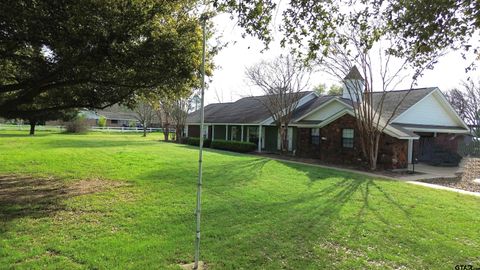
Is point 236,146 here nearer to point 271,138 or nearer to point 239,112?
point 271,138

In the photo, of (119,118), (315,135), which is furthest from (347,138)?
(119,118)

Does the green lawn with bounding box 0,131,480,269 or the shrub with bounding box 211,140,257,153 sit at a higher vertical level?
the shrub with bounding box 211,140,257,153

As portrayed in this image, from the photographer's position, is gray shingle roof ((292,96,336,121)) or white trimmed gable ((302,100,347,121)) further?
gray shingle roof ((292,96,336,121))

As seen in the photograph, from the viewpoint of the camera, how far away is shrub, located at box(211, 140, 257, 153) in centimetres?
2736

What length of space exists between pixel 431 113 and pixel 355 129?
7.55 m

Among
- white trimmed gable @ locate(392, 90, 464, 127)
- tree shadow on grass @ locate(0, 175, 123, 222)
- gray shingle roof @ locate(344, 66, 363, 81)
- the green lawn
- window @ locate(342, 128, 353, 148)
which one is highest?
gray shingle roof @ locate(344, 66, 363, 81)

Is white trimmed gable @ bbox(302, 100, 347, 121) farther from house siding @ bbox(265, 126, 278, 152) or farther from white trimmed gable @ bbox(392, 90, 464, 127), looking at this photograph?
house siding @ bbox(265, 126, 278, 152)

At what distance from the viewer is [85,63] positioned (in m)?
7.95

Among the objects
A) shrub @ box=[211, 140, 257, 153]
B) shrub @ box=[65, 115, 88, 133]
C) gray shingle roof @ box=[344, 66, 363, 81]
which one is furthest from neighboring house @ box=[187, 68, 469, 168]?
shrub @ box=[65, 115, 88, 133]

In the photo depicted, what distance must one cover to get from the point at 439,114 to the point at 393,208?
1917cm

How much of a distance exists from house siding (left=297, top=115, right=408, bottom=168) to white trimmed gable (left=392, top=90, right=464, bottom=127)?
2.98 metres

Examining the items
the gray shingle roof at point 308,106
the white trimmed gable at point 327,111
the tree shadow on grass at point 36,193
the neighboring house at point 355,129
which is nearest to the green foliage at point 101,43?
the tree shadow on grass at point 36,193

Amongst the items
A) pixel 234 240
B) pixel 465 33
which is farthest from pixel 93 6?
pixel 465 33

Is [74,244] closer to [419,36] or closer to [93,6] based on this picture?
[93,6]
